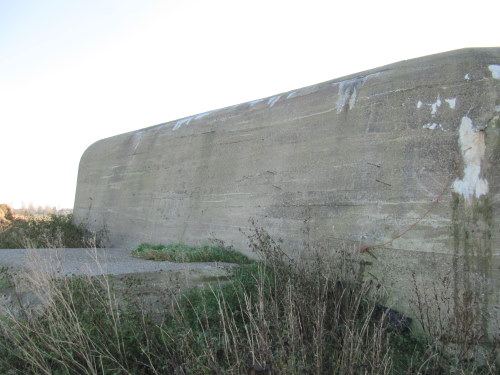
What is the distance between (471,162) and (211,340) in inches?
113

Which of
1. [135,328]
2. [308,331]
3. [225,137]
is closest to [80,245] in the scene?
[225,137]

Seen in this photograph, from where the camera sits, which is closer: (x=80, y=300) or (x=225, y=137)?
(x=80, y=300)

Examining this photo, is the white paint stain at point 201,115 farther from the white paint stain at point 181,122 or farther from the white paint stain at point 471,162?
the white paint stain at point 471,162

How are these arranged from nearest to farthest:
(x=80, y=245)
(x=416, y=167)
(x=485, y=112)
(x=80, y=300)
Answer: (x=80, y=300) → (x=485, y=112) → (x=416, y=167) → (x=80, y=245)

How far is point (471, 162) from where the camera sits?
4082 mm

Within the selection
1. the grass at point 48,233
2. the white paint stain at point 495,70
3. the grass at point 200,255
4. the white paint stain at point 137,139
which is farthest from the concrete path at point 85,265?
the white paint stain at point 495,70

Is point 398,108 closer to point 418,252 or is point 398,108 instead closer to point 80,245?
point 418,252

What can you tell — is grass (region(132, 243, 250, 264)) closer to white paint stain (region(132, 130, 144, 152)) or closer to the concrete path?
the concrete path

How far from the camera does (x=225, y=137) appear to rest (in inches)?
260

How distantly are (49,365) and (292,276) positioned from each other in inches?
86.0

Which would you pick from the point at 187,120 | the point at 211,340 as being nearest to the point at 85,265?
the point at 211,340

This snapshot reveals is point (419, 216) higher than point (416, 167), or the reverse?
point (416, 167)

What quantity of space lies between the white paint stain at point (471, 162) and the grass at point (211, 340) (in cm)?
129

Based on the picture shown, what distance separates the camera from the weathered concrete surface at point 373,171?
4043 millimetres
